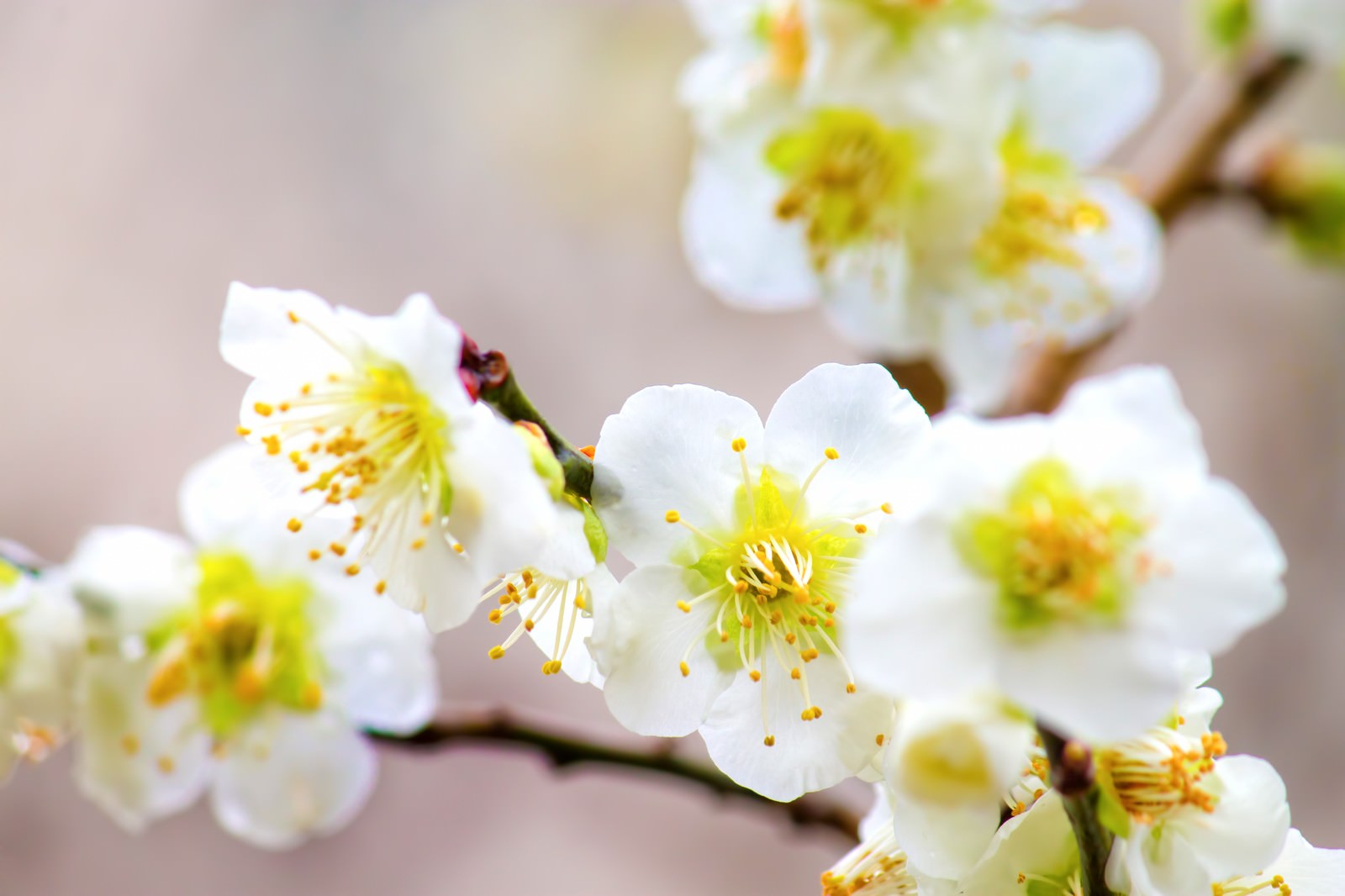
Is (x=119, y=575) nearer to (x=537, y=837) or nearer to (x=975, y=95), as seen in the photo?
(x=975, y=95)

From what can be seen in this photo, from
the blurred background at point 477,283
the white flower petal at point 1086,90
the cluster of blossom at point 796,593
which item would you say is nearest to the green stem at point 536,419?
the cluster of blossom at point 796,593

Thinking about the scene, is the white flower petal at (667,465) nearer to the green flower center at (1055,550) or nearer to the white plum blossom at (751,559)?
the white plum blossom at (751,559)

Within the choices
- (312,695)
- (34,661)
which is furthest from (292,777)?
Result: (34,661)

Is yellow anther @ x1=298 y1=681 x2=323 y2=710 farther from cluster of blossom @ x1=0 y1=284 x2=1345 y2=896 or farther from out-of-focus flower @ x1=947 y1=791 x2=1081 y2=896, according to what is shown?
out-of-focus flower @ x1=947 y1=791 x2=1081 y2=896

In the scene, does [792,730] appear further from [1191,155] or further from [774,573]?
[1191,155]

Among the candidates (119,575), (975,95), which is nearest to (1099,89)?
(975,95)

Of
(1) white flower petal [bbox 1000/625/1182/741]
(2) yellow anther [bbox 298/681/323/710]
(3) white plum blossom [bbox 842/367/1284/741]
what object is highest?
(3) white plum blossom [bbox 842/367/1284/741]

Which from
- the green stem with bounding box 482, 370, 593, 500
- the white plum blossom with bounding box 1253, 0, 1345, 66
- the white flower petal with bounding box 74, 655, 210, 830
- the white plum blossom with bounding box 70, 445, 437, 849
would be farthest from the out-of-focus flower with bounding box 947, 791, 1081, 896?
the white plum blossom with bounding box 1253, 0, 1345, 66

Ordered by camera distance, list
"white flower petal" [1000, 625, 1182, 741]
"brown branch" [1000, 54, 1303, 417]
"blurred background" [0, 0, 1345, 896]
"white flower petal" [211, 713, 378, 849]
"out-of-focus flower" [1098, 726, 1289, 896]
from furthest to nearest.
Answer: "blurred background" [0, 0, 1345, 896] < "brown branch" [1000, 54, 1303, 417] < "white flower petal" [211, 713, 378, 849] < "out-of-focus flower" [1098, 726, 1289, 896] < "white flower petal" [1000, 625, 1182, 741]
